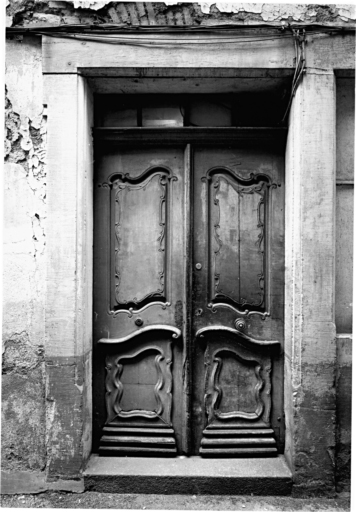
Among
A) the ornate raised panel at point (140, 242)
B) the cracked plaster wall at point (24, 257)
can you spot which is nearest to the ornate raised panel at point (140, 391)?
the ornate raised panel at point (140, 242)

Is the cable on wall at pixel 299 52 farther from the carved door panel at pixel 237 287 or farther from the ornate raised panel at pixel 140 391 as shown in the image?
the ornate raised panel at pixel 140 391

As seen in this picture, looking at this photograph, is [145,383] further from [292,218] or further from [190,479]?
[292,218]

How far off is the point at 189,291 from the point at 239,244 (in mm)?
570

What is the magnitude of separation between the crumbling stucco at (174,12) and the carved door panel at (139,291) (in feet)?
3.33

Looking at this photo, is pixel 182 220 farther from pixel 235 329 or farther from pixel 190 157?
pixel 235 329

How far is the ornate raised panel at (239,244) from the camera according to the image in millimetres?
3240

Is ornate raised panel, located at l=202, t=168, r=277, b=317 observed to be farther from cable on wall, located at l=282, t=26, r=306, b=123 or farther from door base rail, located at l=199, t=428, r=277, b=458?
door base rail, located at l=199, t=428, r=277, b=458

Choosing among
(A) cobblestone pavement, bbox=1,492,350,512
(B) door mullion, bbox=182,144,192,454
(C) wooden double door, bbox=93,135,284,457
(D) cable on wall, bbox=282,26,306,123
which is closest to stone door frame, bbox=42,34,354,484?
(D) cable on wall, bbox=282,26,306,123

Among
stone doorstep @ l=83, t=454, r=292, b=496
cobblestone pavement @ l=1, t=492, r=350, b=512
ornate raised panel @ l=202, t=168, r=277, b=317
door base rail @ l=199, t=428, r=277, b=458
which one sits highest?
ornate raised panel @ l=202, t=168, r=277, b=317

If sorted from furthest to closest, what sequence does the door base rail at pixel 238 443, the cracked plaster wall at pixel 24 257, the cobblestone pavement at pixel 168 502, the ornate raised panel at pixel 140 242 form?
the ornate raised panel at pixel 140 242, the door base rail at pixel 238 443, the cracked plaster wall at pixel 24 257, the cobblestone pavement at pixel 168 502

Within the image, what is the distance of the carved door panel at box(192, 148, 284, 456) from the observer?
3223mm

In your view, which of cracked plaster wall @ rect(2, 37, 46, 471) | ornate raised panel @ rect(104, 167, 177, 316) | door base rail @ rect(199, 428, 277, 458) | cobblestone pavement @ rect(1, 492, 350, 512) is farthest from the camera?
ornate raised panel @ rect(104, 167, 177, 316)

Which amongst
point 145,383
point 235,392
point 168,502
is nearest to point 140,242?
point 145,383

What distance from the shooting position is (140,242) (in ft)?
10.7
